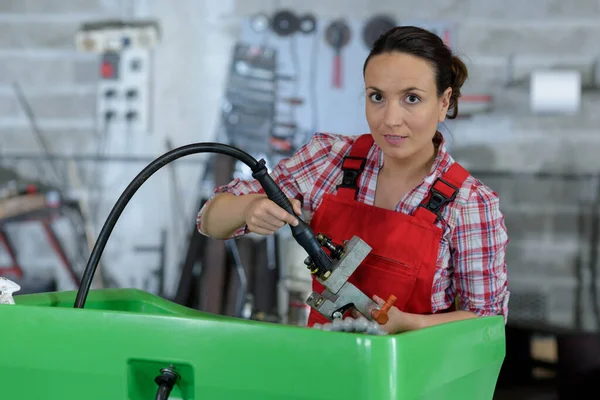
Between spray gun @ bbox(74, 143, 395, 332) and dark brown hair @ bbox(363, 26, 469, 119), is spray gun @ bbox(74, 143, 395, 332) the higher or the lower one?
the lower one

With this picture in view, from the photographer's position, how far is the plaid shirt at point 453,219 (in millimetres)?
1453

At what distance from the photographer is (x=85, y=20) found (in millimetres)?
3771

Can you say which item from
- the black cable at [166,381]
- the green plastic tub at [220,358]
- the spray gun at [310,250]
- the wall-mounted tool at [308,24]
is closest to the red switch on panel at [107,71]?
the wall-mounted tool at [308,24]

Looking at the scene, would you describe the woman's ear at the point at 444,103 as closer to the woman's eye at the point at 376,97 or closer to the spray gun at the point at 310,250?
the woman's eye at the point at 376,97

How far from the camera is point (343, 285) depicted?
4.18 feet

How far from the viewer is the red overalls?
1440mm

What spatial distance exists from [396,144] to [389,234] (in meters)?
0.17

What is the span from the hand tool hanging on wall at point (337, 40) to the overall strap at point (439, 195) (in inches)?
86.4

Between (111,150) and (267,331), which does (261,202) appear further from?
(111,150)

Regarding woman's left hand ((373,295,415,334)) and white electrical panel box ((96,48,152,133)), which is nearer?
woman's left hand ((373,295,415,334))

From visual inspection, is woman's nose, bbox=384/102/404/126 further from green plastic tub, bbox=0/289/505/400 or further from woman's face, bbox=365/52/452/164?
green plastic tub, bbox=0/289/505/400

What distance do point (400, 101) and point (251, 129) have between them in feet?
7.56

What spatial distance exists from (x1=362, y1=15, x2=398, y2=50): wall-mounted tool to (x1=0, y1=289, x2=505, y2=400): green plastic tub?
100 inches

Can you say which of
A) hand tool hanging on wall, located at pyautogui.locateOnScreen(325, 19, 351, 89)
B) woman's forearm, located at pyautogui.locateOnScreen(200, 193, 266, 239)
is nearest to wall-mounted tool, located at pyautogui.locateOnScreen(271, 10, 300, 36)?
hand tool hanging on wall, located at pyautogui.locateOnScreen(325, 19, 351, 89)
